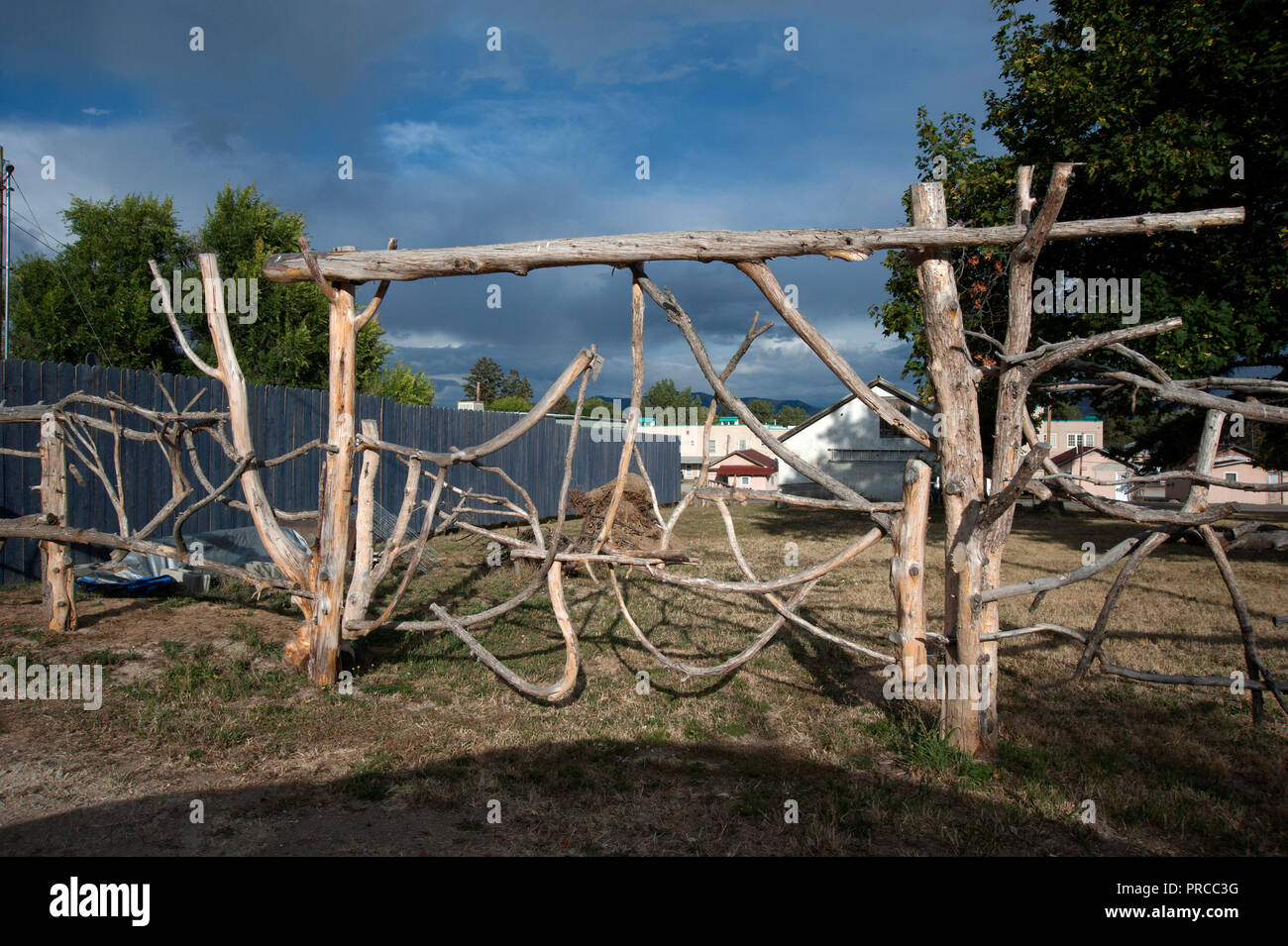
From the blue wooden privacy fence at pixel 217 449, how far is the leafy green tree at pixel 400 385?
11.0 metres

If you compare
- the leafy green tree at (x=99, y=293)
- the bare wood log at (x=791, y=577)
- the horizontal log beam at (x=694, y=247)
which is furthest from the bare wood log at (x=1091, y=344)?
the leafy green tree at (x=99, y=293)

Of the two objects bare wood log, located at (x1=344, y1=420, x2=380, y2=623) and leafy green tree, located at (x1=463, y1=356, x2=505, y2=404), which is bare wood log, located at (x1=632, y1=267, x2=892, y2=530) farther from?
leafy green tree, located at (x1=463, y1=356, x2=505, y2=404)

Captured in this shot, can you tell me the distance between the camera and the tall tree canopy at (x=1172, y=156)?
9.23 metres

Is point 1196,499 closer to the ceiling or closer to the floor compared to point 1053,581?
closer to the ceiling

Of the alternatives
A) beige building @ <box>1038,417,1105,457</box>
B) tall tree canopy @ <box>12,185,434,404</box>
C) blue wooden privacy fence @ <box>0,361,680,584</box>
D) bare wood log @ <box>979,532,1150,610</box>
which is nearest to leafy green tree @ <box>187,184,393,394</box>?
tall tree canopy @ <box>12,185,434,404</box>

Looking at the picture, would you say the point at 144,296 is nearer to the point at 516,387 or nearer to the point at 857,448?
the point at 857,448

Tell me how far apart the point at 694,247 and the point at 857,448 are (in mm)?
26096

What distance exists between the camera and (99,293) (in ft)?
67.9

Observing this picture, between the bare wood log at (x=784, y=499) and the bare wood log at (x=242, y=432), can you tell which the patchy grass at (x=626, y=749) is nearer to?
the bare wood log at (x=242, y=432)

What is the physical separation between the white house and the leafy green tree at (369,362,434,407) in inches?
602

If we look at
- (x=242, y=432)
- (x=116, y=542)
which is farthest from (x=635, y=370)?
(x=116, y=542)
